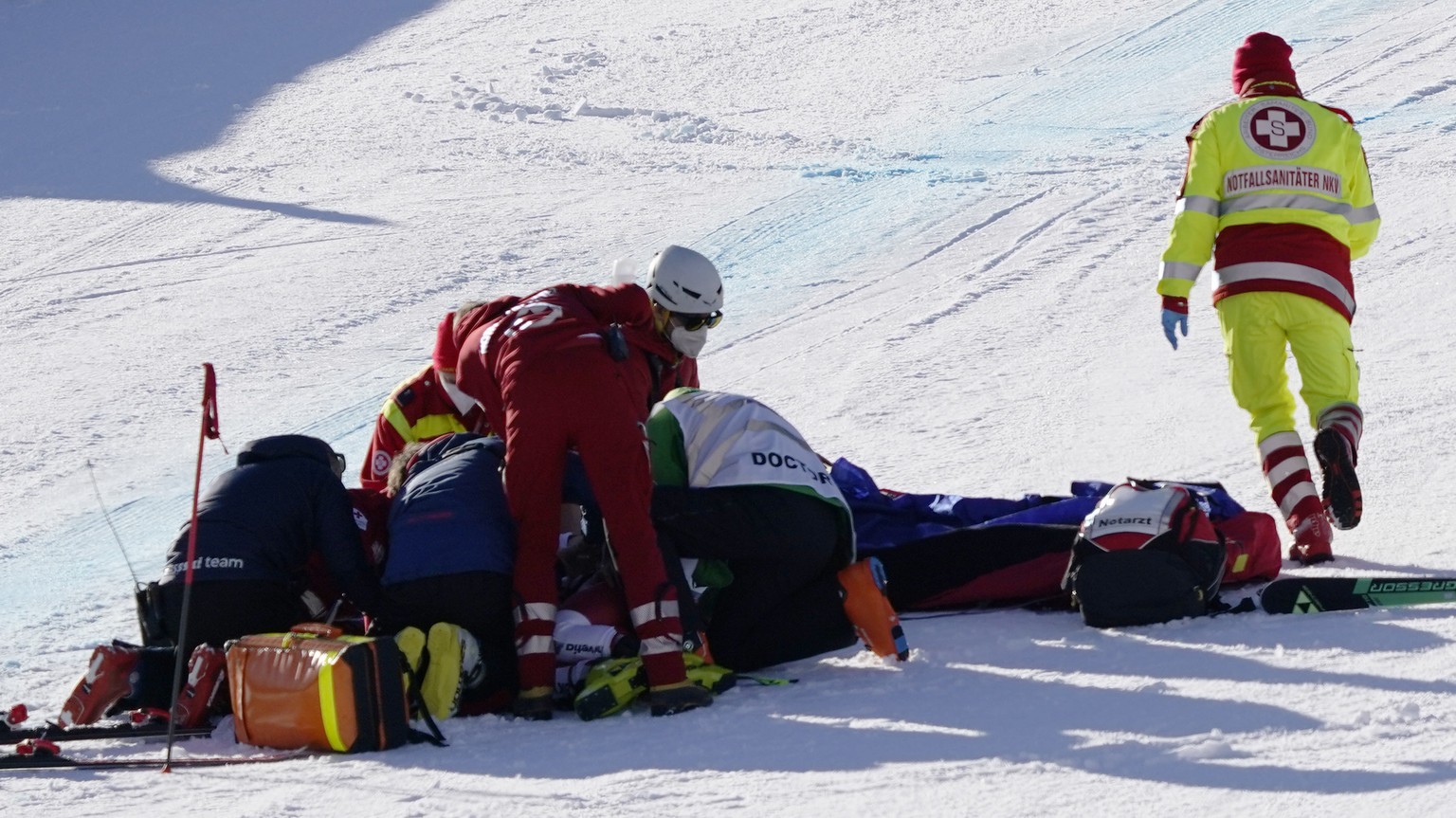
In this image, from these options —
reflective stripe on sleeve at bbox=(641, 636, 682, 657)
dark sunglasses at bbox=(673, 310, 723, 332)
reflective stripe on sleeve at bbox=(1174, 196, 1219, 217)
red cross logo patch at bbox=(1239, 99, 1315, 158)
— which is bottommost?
reflective stripe on sleeve at bbox=(641, 636, 682, 657)

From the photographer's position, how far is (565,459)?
4285 mm

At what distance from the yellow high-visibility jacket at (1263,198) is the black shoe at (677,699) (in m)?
2.07

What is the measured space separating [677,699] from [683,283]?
1.35 metres

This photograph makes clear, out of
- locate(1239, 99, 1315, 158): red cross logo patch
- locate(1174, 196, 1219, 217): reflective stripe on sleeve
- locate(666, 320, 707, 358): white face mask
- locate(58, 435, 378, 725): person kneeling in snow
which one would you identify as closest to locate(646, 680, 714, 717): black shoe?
locate(58, 435, 378, 725): person kneeling in snow

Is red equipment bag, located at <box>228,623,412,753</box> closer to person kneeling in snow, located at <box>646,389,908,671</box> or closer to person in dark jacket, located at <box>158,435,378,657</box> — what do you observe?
person in dark jacket, located at <box>158,435,378,657</box>

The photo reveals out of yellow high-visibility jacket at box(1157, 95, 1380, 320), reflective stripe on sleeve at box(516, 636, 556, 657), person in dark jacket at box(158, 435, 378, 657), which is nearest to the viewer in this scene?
reflective stripe on sleeve at box(516, 636, 556, 657)

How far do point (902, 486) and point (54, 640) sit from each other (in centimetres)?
293

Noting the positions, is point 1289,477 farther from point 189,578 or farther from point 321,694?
point 189,578

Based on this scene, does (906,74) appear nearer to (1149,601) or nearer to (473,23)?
(473,23)

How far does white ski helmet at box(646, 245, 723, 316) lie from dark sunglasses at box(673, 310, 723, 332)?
0.6 inches

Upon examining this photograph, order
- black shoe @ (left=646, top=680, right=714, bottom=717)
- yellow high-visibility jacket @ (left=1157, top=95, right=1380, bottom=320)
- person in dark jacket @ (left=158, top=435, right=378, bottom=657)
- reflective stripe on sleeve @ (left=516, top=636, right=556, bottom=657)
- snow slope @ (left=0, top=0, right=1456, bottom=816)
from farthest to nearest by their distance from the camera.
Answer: yellow high-visibility jacket @ (left=1157, top=95, right=1380, bottom=320), person in dark jacket @ (left=158, top=435, right=378, bottom=657), reflective stripe on sleeve @ (left=516, top=636, right=556, bottom=657), black shoe @ (left=646, top=680, right=714, bottom=717), snow slope @ (left=0, top=0, right=1456, bottom=816)

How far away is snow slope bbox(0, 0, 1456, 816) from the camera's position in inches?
139

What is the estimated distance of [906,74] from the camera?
1247 cm

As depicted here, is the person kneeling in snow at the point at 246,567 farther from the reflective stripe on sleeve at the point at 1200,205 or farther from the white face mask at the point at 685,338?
the reflective stripe on sleeve at the point at 1200,205
